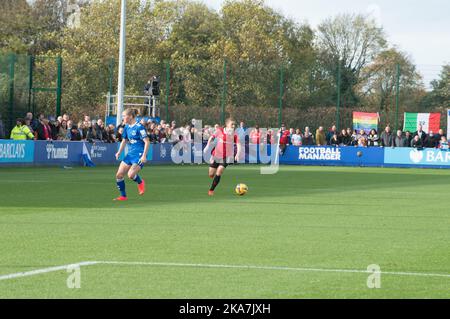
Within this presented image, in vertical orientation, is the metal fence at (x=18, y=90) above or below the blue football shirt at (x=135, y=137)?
above

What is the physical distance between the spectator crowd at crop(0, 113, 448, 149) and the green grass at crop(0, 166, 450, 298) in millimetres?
12487

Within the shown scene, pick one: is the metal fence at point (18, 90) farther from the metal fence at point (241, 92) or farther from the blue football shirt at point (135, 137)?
the blue football shirt at point (135, 137)

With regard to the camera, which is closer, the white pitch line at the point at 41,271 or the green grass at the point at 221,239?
the green grass at the point at 221,239

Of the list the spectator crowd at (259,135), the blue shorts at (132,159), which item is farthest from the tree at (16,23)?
the blue shorts at (132,159)

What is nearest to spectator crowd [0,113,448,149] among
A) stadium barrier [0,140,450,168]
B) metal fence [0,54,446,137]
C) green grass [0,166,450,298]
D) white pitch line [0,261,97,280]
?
stadium barrier [0,140,450,168]

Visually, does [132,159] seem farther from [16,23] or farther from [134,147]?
[16,23]

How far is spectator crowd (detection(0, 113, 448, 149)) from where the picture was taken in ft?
130

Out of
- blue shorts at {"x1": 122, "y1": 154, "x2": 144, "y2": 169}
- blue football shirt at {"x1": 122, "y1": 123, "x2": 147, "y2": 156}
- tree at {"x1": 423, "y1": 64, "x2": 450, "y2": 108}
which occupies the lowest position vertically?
blue shorts at {"x1": 122, "y1": 154, "x2": 144, "y2": 169}

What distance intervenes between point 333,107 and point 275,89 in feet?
12.0

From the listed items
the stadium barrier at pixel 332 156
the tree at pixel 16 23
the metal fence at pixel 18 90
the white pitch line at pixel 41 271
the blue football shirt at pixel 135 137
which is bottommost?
the white pitch line at pixel 41 271

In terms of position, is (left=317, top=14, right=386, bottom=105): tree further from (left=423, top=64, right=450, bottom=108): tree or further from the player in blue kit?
the player in blue kit

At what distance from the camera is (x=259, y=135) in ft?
164

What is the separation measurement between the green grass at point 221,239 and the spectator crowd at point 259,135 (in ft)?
41.0

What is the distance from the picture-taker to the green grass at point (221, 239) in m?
9.45
